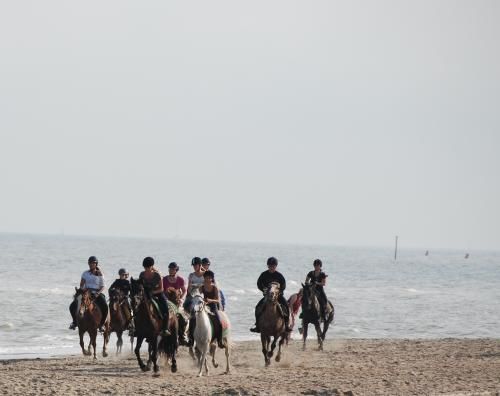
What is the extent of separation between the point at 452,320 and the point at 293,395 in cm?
2893

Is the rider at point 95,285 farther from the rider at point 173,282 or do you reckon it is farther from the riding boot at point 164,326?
the riding boot at point 164,326

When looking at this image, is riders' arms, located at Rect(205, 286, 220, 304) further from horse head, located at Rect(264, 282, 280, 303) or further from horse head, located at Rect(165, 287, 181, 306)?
horse head, located at Rect(264, 282, 280, 303)

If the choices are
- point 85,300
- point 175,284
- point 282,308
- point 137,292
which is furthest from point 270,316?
point 85,300

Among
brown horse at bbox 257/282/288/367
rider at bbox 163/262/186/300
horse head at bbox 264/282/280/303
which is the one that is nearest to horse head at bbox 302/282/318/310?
brown horse at bbox 257/282/288/367

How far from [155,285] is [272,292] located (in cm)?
286

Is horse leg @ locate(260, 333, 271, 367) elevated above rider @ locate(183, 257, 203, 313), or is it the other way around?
rider @ locate(183, 257, 203, 313)

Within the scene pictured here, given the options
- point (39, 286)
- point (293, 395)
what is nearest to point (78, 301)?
point (293, 395)

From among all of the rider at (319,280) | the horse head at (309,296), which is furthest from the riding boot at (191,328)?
the horse head at (309,296)

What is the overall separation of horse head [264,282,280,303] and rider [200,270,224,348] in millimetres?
1339

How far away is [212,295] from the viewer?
20.9m

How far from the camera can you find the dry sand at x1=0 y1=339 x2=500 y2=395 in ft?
59.3

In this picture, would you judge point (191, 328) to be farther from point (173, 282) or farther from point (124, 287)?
point (124, 287)

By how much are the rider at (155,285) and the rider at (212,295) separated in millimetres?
942

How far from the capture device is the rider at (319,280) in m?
25.8
